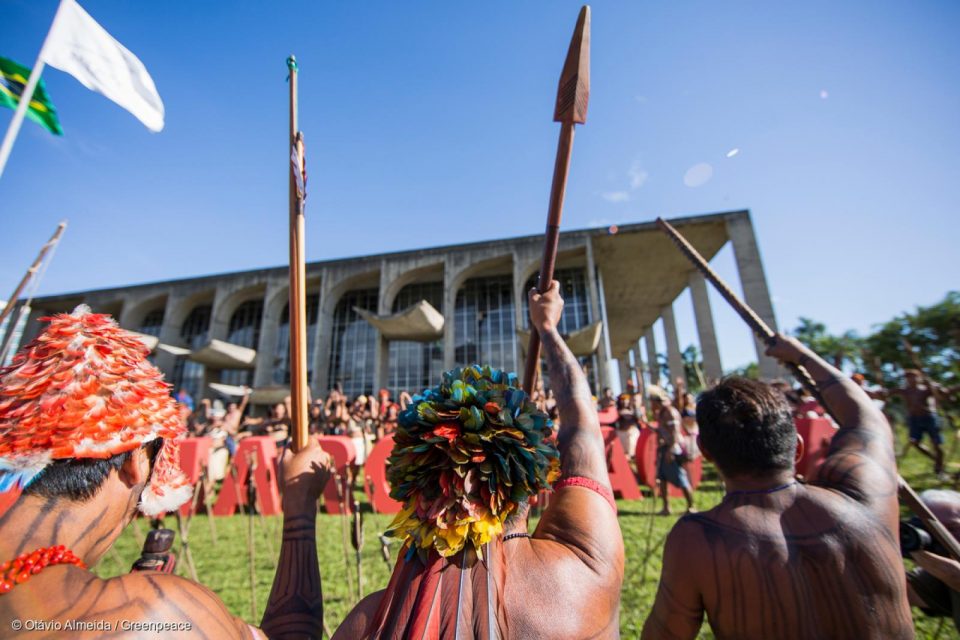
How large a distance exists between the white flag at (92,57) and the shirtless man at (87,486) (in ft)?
6.37

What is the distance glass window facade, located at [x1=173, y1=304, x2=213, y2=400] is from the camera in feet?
79.7

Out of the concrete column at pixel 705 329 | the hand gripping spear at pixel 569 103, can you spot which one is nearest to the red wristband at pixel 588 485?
the hand gripping spear at pixel 569 103

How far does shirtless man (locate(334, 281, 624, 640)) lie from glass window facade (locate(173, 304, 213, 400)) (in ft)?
88.8

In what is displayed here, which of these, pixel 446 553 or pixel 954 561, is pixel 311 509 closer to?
pixel 446 553

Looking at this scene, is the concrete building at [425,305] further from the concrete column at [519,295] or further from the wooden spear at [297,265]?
the wooden spear at [297,265]

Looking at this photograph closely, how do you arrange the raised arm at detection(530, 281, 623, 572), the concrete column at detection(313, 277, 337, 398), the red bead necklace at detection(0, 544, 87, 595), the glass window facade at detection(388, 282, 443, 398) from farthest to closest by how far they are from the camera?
the glass window facade at detection(388, 282, 443, 398) < the concrete column at detection(313, 277, 337, 398) < the raised arm at detection(530, 281, 623, 572) < the red bead necklace at detection(0, 544, 87, 595)

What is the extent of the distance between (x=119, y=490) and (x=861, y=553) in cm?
247

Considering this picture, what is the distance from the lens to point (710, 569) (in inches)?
61.5

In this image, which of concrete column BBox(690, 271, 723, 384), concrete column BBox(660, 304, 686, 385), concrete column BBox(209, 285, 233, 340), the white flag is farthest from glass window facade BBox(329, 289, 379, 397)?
the white flag

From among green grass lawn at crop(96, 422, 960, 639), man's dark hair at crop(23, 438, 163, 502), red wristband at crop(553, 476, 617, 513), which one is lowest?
green grass lawn at crop(96, 422, 960, 639)

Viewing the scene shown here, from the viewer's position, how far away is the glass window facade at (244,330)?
24.9 meters

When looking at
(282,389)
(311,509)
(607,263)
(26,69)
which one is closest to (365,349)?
(282,389)

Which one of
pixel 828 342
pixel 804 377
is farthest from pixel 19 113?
pixel 828 342

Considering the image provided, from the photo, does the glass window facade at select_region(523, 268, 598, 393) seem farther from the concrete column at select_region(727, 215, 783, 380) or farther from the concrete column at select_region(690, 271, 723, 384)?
the concrete column at select_region(727, 215, 783, 380)
